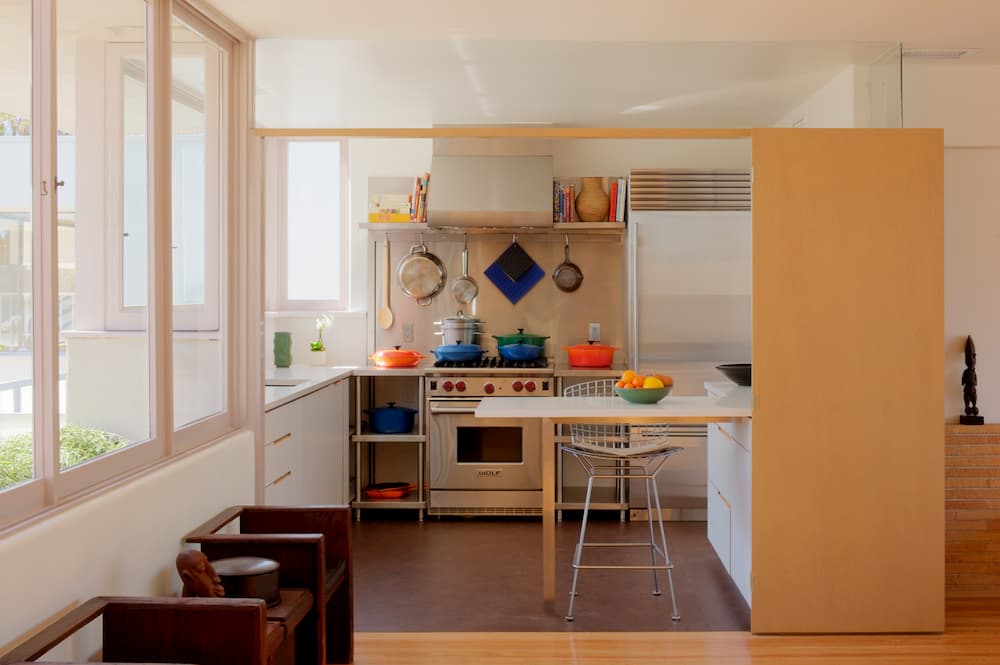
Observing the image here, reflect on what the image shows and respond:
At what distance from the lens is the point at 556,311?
6590 mm

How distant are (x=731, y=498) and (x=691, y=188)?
8.02ft

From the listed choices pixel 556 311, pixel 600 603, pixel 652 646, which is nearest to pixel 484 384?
→ pixel 556 311

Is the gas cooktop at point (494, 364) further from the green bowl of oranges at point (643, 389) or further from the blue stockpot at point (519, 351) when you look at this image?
the green bowl of oranges at point (643, 389)

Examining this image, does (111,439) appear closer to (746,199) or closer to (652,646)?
(652,646)

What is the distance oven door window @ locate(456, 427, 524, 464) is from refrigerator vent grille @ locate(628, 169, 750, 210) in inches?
66.2

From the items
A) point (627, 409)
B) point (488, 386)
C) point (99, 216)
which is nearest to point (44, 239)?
point (99, 216)

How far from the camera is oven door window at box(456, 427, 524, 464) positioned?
598 centimetres

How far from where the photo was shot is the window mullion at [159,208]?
10.1 ft

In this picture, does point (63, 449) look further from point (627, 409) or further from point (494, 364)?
point (494, 364)

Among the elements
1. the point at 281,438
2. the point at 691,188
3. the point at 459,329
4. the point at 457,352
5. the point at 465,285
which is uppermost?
the point at 691,188

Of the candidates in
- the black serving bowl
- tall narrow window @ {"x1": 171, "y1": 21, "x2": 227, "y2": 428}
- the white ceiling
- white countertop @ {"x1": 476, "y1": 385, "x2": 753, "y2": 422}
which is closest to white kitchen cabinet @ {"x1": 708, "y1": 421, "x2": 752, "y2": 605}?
white countertop @ {"x1": 476, "y1": 385, "x2": 753, "y2": 422}

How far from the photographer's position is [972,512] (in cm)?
438

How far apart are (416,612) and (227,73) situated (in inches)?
96.5

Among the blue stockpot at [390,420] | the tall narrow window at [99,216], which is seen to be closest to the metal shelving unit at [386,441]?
the blue stockpot at [390,420]
